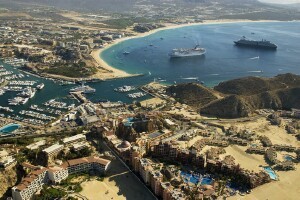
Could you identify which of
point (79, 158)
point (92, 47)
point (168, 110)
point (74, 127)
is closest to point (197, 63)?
point (92, 47)

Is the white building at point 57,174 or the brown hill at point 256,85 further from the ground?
the brown hill at point 256,85

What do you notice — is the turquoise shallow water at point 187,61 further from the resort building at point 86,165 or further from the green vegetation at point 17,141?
the resort building at point 86,165

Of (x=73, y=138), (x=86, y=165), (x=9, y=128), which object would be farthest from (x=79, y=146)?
(x=9, y=128)

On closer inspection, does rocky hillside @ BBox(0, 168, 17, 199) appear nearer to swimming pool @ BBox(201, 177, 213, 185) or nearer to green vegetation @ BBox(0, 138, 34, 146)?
green vegetation @ BBox(0, 138, 34, 146)

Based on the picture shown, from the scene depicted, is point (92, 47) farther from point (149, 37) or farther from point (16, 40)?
point (149, 37)

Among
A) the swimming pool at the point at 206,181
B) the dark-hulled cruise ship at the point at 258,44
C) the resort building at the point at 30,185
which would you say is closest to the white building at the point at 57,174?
the resort building at the point at 30,185

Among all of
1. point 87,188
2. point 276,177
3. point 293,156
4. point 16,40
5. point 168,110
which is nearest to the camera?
point 87,188

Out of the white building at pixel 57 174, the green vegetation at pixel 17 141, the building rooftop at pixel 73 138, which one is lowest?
the white building at pixel 57 174

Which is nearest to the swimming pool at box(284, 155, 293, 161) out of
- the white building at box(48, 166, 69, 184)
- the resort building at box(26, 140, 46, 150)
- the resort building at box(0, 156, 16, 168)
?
the white building at box(48, 166, 69, 184)
